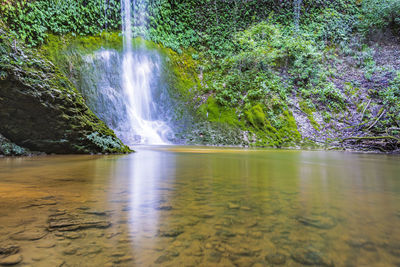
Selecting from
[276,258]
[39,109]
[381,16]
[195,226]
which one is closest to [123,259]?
[195,226]

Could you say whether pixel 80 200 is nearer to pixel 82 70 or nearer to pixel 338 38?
pixel 82 70

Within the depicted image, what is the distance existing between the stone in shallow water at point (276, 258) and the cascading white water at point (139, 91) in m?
8.99

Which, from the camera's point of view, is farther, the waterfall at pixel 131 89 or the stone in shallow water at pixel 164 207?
the waterfall at pixel 131 89

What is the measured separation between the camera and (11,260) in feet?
2.11

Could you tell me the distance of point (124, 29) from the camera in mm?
11820

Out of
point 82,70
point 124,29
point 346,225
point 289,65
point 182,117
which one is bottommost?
point 346,225

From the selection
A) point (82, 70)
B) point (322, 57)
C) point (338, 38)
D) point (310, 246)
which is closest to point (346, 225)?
point (310, 246)

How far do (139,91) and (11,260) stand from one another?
10932 mm

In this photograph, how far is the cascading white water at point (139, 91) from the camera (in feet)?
32.0

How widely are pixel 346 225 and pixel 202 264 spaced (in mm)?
737

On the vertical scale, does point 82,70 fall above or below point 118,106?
above

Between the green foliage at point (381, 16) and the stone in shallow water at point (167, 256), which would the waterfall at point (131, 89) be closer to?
the stone in shallow water at point (167, 256)

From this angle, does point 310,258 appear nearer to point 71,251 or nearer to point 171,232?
point 171,232

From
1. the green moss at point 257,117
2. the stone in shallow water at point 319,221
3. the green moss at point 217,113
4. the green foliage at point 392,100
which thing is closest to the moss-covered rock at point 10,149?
→ the stone in shallow water at point 319,221
